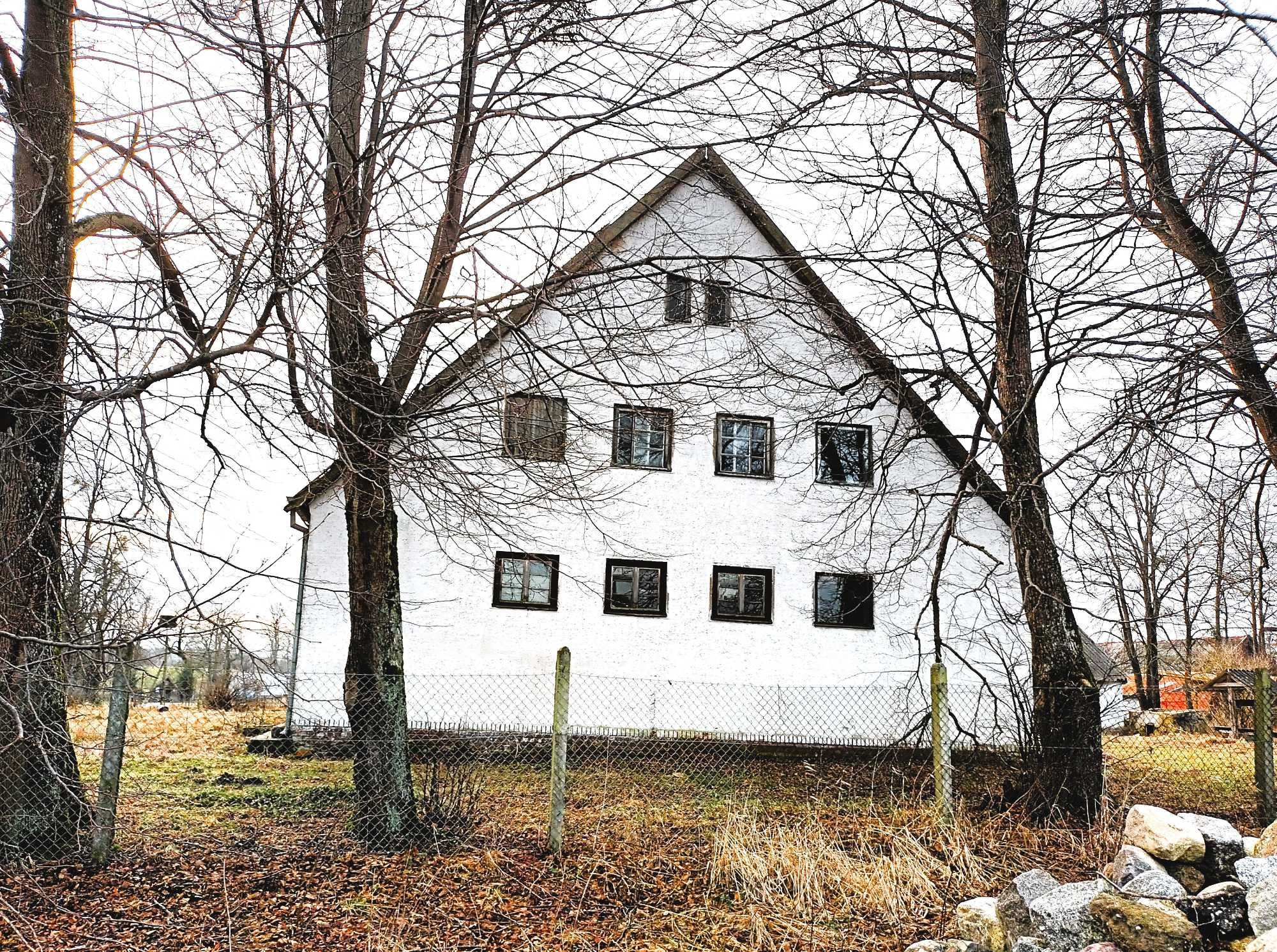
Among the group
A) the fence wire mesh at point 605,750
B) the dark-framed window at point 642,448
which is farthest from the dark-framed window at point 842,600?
the dark-framed window at point 642,448

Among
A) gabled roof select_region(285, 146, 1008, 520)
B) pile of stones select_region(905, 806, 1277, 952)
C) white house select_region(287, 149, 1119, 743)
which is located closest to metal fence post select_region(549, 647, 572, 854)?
gabled roof select_region(285, 146, 1008, 520)

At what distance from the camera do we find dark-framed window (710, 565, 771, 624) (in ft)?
46.4

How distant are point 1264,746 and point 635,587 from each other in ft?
26.3

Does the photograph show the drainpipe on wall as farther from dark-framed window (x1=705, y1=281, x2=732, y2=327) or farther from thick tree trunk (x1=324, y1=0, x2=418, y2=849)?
dark-framed window (x1=705, y1=281, x2=732, y2=327)

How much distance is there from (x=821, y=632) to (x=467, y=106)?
32.9 feet

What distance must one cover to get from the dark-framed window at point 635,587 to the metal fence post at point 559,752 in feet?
22.3

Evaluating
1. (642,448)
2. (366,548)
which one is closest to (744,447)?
(642,448)

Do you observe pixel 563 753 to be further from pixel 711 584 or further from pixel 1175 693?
pixel 1175 693

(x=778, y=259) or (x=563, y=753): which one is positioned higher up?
(x=778, y=259)

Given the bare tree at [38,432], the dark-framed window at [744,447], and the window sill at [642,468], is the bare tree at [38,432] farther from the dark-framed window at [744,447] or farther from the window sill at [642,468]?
the dark-framed window at [744,447]

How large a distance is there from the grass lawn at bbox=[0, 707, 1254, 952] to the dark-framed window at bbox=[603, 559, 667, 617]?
16.2 ft

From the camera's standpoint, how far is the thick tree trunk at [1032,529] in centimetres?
757

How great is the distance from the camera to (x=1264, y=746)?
26.8 ft

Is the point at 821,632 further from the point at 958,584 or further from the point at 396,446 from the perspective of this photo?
the point at 396,446
